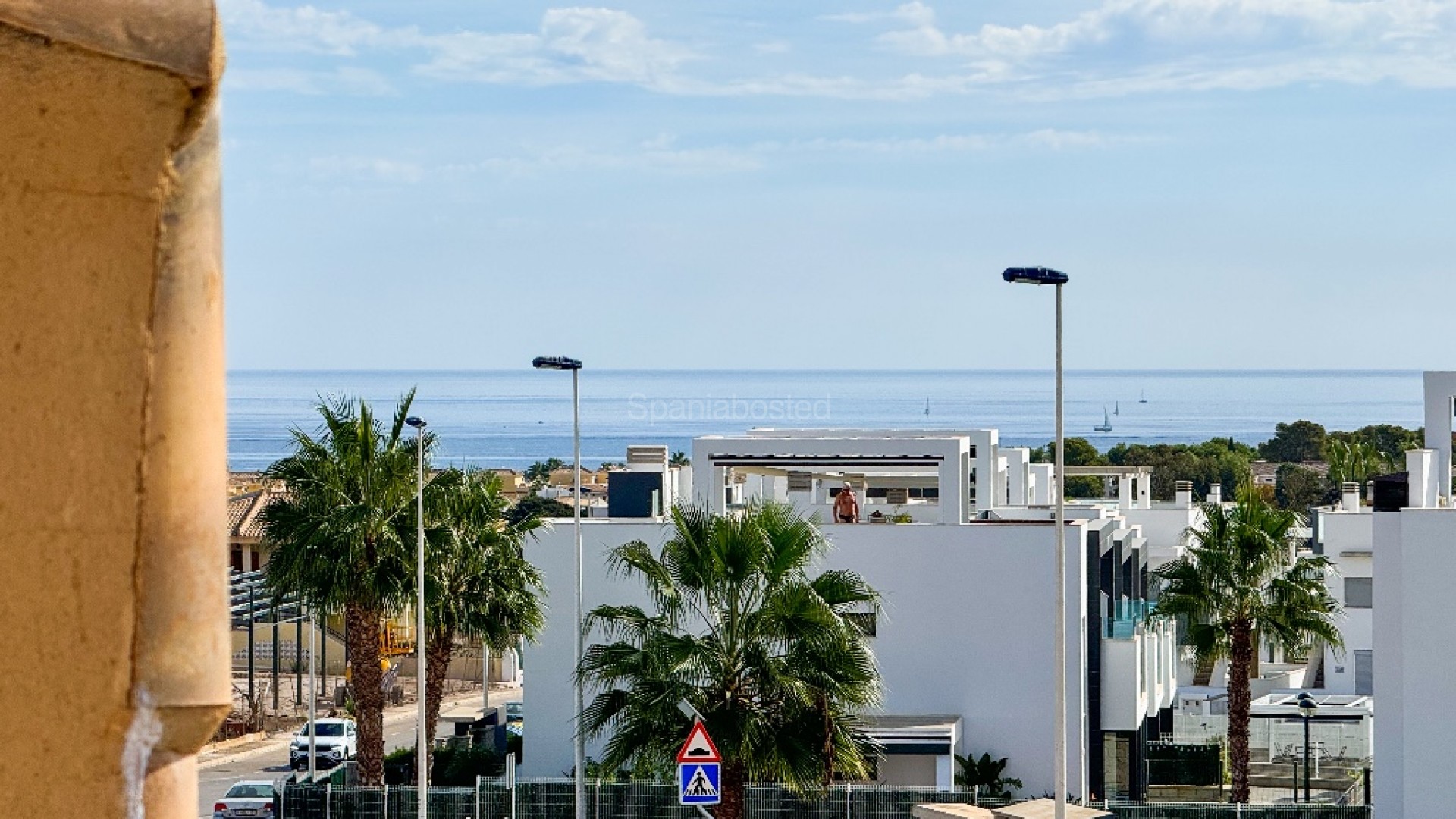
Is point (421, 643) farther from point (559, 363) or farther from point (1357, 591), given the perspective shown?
point (1357, 591)

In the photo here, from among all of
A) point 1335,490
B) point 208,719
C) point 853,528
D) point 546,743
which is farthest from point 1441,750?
point 1335,490

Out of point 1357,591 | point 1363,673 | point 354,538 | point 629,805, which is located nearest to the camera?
point 629,805

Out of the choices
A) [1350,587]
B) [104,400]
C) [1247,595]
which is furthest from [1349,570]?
[104,400]

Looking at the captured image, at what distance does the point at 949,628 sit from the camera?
121 ft

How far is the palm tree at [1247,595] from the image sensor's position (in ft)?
117

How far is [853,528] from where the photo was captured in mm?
37375

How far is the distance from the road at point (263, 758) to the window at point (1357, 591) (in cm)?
2445

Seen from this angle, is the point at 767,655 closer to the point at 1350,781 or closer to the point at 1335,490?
the point at 1350,781

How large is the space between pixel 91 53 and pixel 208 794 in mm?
40831

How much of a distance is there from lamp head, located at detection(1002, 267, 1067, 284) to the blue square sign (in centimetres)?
672

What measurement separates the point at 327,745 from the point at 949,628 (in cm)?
1719

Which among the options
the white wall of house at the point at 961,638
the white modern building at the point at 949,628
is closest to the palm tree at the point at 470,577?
the white wall of house at the point at 961,638

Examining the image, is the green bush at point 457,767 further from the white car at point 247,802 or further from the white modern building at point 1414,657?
the white modern building at point 1414,657

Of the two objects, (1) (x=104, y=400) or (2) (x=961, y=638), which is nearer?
(1) (x=104, y=400)
